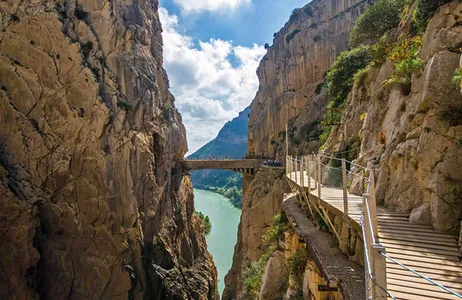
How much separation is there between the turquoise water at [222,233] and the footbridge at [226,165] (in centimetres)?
2103

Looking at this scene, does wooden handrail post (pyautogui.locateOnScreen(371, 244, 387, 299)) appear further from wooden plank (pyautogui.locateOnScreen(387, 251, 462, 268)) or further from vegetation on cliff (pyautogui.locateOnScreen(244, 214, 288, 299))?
vegetation on cliff (pyautogui.locateOnScreen(244, 214, 288, 299))

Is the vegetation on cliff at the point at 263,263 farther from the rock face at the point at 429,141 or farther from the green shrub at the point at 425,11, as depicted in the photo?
the green shrub at the point at 425,11

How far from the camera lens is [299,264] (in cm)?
658

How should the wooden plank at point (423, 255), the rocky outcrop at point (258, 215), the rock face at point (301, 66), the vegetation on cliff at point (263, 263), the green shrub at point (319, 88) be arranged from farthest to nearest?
the rock face at point (301, 66) < the green shrub at point (319, 88) < the rocky outcrop at point (258, 215) < the vegetation on cliff at point (263, 263) < the wooden plank at point (423, 255)

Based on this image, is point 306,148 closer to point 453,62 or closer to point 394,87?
point 394,87

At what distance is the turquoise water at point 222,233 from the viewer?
46438 millimetres

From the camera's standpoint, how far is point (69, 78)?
2092 cm

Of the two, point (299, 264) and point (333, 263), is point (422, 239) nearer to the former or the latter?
point (333, 263)

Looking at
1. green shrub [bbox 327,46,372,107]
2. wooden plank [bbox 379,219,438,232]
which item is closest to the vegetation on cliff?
wooden plank [bbox 379,219,438,232]

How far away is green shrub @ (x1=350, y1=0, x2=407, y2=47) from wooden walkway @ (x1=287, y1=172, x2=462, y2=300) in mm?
19669

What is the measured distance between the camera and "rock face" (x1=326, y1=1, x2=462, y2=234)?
4.53m

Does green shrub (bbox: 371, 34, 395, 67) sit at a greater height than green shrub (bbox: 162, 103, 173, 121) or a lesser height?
lesser

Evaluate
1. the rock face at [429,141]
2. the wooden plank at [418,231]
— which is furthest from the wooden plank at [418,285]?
the rock face at [429,141]

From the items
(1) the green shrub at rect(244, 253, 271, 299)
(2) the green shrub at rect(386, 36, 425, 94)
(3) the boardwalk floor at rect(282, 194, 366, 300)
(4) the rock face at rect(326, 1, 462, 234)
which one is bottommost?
(1) the green shrub at rect(244, 253, 271, 299)
